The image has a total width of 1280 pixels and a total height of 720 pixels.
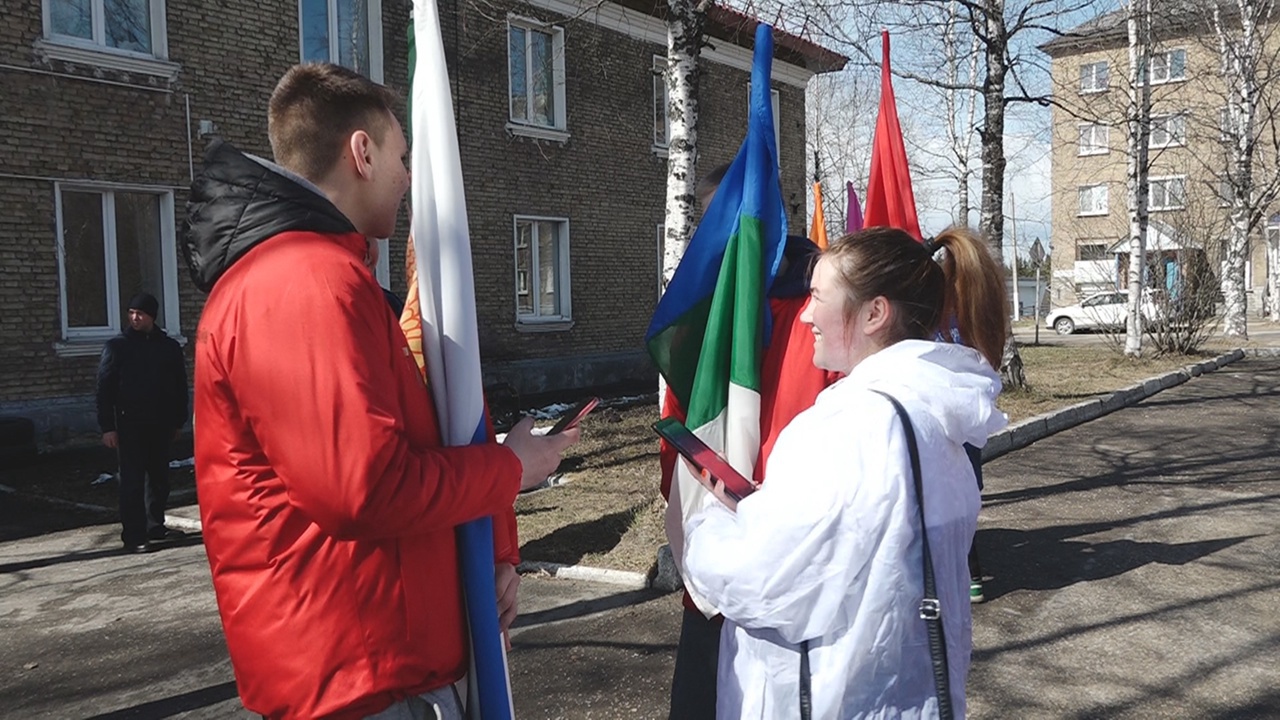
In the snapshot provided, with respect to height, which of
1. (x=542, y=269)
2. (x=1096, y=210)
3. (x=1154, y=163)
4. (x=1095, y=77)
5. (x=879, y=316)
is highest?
(x=1095, y=77)

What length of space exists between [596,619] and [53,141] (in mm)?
10018

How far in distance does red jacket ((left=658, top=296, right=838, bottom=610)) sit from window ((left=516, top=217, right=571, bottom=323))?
1482 centimetres

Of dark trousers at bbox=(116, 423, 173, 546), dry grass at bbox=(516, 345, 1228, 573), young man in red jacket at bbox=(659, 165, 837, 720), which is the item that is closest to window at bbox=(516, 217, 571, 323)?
dry grass at bbox=(516, 345, 1228, 573)

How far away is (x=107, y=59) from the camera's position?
11789 millimetres

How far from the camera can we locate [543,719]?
13.1 feet

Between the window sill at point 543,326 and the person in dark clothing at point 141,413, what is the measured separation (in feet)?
31.2

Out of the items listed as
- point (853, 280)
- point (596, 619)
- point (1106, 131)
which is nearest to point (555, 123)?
point (596, 619)

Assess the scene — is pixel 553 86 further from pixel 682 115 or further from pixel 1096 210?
pixel 1096 210

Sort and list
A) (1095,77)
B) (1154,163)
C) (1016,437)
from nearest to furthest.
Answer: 1. (1016,437)
2. (1095,77)
3. (1154,163)

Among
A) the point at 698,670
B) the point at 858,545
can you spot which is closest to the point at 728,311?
the point at 698,670

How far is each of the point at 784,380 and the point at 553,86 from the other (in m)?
16.2

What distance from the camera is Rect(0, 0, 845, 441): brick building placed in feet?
37.1

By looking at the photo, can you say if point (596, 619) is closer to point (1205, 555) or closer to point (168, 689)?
point (168, 689)

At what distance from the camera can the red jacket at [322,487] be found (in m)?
1.55
